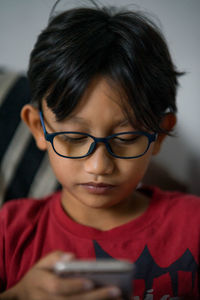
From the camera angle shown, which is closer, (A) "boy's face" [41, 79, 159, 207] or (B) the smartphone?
(B) the smartphone

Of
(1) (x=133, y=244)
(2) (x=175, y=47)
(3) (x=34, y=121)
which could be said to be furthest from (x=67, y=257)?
(2) (x=175, y=47)

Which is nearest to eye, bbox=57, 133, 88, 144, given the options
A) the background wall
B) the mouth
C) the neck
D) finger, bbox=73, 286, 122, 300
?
the mouth

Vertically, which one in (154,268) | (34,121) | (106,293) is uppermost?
(34,121)

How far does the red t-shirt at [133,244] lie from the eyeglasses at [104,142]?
0.22 metres

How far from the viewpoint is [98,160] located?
703 millimetres

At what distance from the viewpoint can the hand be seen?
50 centimetres

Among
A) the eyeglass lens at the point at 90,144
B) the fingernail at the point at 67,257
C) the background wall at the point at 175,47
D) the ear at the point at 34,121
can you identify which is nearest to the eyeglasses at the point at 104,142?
the eyeglass lens at the point at 90,144

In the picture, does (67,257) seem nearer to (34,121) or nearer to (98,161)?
(98,161)

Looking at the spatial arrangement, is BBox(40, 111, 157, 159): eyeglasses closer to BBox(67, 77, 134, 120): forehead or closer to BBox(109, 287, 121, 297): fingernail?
BBox(67, 77, 134, 120): forehead

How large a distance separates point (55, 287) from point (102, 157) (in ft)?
0.96

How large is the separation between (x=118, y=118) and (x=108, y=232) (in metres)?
0.32

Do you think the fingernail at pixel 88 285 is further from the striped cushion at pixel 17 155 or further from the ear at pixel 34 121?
the striped cushion at pixel 17 155

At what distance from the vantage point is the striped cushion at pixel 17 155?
103 cm

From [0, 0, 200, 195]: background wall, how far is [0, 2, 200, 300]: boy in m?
0.28
